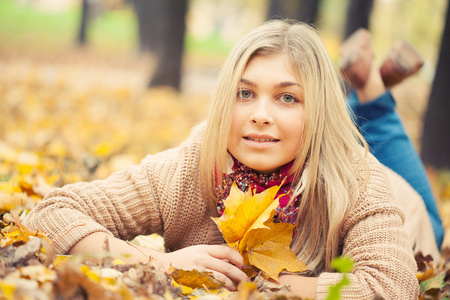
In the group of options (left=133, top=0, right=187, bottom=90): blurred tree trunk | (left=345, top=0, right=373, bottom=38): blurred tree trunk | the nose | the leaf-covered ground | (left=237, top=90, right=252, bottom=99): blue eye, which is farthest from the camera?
(left=133, top=0, right=187, bottom=90): blurred tree trunk

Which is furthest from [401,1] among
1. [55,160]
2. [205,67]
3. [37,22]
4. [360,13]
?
[55,160]

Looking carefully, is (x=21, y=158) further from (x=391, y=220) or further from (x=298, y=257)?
(x=391, y=220)

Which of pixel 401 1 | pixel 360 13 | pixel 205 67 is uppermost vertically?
pixel 401 1

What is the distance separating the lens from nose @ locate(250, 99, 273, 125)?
1726mm

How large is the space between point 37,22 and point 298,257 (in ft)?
99.7

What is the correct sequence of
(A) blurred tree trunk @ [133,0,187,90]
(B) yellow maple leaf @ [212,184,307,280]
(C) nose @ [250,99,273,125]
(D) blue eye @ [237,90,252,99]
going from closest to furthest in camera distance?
1. (B) yellow maple leaf @ [212,184,307,280]
2. (C) nose @ [250,99,273,125]
3. (D) blue eye @ [237,90,252,99]
4. (A) blurred tree trunk @ [133,0,187,90]

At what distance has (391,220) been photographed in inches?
68.1

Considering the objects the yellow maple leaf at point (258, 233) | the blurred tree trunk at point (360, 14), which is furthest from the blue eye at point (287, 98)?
the blurred tree trunk at point (360, 14)

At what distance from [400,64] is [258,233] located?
2219mm

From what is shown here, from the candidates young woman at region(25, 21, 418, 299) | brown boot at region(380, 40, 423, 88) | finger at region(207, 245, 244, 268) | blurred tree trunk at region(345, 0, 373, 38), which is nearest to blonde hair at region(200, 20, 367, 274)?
young woman at region(25, 21, 418, 299)

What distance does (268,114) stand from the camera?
174 centimetres

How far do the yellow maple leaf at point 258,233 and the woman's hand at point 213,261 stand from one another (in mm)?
55

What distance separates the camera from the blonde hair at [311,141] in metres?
1.82

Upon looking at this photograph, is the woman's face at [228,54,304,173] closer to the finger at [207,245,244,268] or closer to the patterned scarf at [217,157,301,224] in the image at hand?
the patterned scarf at [217,157,301,224]
